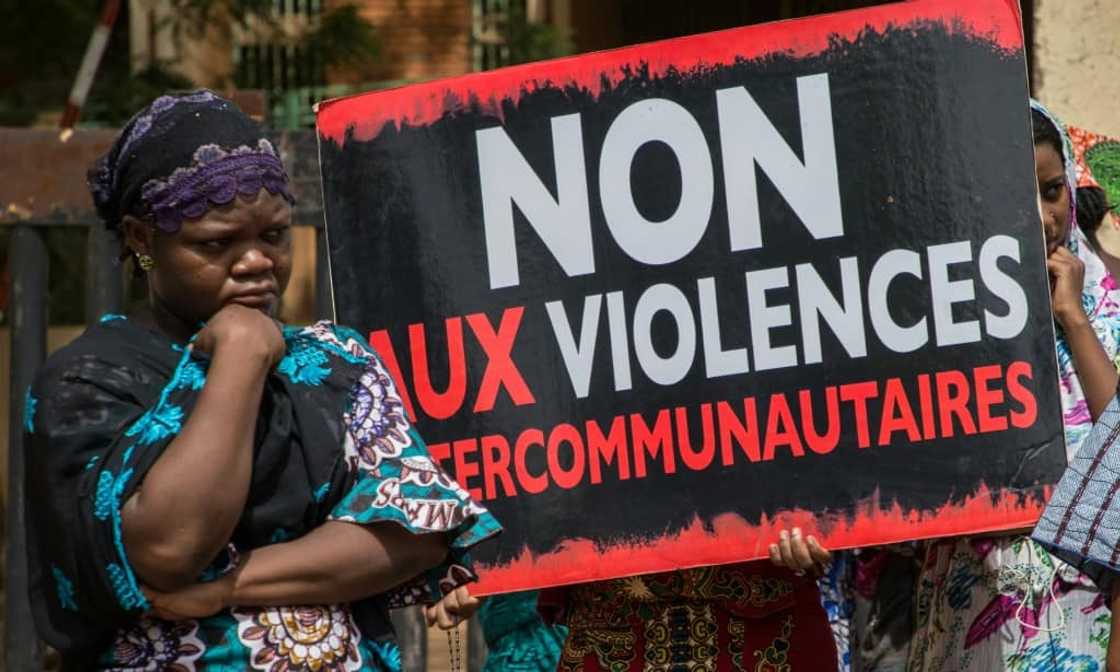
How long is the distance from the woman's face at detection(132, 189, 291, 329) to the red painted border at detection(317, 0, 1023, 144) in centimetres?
97

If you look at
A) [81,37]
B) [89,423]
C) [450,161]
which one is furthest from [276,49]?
[89,423]

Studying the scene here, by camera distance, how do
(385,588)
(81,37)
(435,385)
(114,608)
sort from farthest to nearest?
(81,37), (435,385), (385,588), (114,608)

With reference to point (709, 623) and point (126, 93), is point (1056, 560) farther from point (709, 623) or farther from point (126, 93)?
point (126, 93)

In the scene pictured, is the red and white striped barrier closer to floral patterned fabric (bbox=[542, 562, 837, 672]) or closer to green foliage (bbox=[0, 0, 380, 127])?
green foliage (bbox=[0, 0, 380, 127])

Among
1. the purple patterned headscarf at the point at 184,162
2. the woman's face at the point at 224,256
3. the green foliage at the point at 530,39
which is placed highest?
the green foliage at the point at 530,39

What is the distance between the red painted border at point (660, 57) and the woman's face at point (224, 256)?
969 millimetres

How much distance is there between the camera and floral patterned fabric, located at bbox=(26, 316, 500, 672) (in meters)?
2.36

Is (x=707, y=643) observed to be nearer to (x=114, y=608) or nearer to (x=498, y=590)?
(x=498, y=590)

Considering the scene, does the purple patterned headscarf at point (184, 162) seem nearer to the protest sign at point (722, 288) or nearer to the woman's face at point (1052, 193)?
the protest sign at point (722, 288)

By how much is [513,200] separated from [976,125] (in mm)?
890

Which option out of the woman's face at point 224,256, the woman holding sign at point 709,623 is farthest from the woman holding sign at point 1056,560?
the woman's face at point 224,256

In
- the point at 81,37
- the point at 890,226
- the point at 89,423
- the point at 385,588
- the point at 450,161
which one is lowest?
the point at 385,588

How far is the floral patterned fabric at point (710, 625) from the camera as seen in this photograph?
11.0 feet

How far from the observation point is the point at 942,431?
3.21 m
